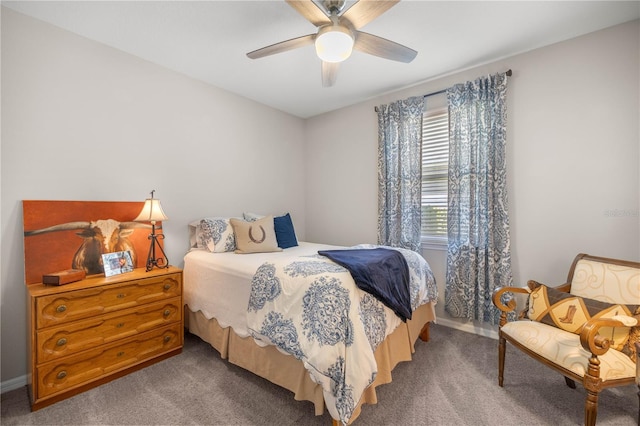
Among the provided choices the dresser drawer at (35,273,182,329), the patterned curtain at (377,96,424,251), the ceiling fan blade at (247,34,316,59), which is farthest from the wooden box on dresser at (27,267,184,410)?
the patterned curtain at (377,96,424,251)

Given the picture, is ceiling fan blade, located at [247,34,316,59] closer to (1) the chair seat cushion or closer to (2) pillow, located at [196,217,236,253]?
(2) pillow, located at [196,217,236,253]

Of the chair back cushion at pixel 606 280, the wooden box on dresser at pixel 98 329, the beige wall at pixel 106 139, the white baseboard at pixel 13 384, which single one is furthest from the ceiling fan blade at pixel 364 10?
the white baseboard at pixel 13 384

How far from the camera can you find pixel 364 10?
1572mm

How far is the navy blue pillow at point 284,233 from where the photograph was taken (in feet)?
9.87

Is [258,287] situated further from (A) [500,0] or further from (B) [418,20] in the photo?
(A) [500,0]

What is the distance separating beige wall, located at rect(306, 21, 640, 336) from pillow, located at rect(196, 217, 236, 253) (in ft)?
8.40

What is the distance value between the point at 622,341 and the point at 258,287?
2.16 m

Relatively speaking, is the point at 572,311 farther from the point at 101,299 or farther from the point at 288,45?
the point at 101,299

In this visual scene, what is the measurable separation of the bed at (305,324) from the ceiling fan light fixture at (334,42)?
4.58 feet

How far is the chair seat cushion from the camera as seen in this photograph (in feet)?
4.61

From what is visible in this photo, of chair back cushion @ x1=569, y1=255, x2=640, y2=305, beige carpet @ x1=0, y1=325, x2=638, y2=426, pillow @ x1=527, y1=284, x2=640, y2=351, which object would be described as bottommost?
beige carpet @ x1=0, y1=325, x2=638, y2=426

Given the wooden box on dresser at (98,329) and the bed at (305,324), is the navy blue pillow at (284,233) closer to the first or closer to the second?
the bed at (305,324)

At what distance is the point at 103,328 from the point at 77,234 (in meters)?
0.78

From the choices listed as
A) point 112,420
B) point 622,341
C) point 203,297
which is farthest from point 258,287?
point 622,341
